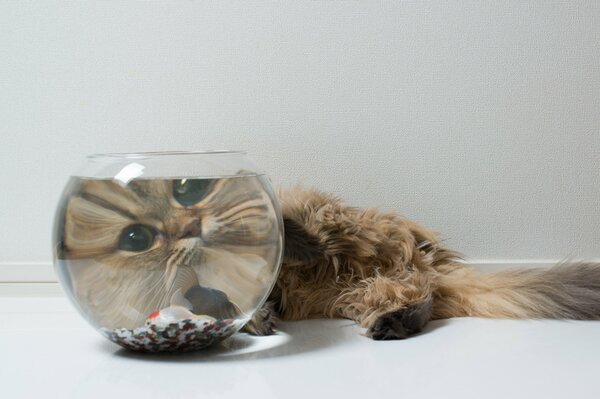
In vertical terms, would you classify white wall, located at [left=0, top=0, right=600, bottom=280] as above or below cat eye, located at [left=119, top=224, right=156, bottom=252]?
above

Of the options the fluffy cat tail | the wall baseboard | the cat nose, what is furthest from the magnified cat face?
the wall baseboard

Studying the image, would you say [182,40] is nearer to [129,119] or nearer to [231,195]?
[129,119]

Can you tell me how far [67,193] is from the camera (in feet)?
4.39

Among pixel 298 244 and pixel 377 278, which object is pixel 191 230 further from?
pixel 377 278

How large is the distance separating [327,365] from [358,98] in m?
0.82

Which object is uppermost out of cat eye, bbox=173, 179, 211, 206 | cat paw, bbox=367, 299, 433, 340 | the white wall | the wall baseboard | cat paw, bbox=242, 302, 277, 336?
the white wall

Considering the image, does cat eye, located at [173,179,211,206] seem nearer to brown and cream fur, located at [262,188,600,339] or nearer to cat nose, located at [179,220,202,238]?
cat nose, located at [179,220,202,238]

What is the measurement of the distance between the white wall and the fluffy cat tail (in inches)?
11.2

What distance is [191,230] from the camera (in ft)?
4.19

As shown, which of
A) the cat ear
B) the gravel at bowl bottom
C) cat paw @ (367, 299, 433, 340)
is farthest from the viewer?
the cat ear

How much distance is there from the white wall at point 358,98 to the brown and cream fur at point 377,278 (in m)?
0.26

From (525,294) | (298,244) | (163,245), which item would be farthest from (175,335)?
(525,294)

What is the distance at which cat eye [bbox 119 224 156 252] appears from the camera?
1269 mm

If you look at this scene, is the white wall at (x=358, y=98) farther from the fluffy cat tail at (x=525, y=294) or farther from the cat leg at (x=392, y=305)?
the cat leg at (x=392, y=305)
